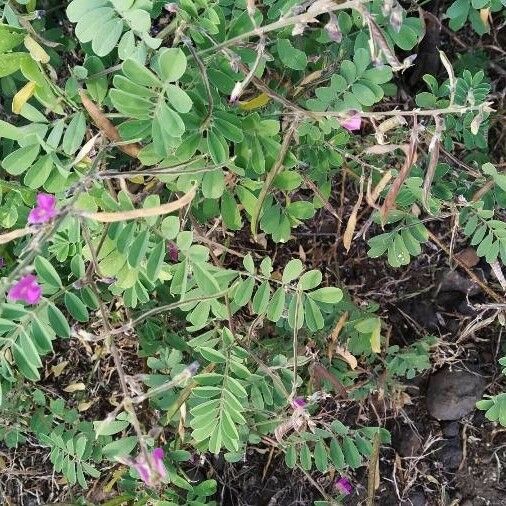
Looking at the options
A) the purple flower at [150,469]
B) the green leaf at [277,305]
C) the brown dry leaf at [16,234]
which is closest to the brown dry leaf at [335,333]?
the green leaf at [277,305]

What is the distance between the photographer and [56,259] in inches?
62.8

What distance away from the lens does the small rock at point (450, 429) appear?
2184mm

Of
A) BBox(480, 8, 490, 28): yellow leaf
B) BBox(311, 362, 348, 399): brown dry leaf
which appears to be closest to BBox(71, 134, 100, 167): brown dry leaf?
BBox(311, 362, 348, 399): brown dry leaf

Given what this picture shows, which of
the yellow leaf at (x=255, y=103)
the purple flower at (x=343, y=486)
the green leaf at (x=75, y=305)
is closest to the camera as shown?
the green leaf at (x=75, y=305)

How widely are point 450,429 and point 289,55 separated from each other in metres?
1.25

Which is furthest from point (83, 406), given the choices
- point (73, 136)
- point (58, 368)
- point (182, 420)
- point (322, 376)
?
point (73, 136)

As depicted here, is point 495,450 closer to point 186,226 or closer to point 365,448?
point 365,448

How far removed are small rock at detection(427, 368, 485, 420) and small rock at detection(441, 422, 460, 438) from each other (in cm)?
2

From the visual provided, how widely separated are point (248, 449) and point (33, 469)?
23.3 inches

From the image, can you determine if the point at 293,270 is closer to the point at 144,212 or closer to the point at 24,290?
the point at 144,212

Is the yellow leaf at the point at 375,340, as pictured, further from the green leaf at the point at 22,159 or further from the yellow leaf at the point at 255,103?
the green leaf at the point at 22,159

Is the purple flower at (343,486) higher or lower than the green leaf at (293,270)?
lower

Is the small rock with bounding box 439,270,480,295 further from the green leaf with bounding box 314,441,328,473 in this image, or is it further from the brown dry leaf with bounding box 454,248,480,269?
the green leaf with bounding box 314,441,328,473

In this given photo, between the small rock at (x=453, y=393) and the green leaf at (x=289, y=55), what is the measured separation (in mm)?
1096
